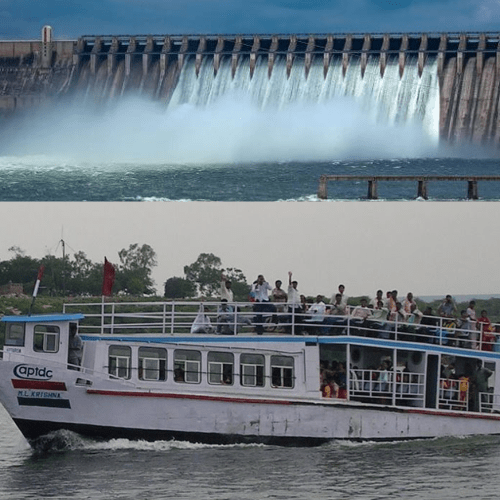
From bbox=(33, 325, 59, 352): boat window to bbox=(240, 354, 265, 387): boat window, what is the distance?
15.7ft

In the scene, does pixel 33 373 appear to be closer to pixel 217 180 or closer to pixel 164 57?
pixel 217 180

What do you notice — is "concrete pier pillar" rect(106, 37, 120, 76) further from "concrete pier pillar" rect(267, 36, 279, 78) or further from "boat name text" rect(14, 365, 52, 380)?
"boat name text" rect(14, 365, 52, 380)

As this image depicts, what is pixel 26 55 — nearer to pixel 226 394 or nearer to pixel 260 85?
pixel 260 85

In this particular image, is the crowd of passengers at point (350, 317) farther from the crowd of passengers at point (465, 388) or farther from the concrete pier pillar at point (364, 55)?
the concrete pier pillar at point (364, 55)

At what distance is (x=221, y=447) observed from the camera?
38344 mm

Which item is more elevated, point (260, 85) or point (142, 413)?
point (260, 85)

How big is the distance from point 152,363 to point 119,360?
841 mm

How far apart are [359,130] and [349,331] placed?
8120 cm

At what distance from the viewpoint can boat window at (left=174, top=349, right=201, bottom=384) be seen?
38719 millimetres

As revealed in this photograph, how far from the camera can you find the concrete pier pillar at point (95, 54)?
12388cm

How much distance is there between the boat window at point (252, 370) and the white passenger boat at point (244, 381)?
26 millimetres

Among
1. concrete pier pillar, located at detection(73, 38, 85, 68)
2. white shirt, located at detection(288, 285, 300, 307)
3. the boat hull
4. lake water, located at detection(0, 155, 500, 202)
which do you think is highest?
concrete pier pillar, located at detection(73, 38, 85, 68)

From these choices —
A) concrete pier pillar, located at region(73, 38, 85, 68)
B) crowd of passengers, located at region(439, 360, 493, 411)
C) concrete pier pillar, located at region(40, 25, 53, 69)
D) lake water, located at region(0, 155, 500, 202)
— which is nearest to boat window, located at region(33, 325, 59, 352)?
crowd of passengers, located at region(439, 360, 493, 411)

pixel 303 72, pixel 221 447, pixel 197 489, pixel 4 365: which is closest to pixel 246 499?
pixel 197 489
